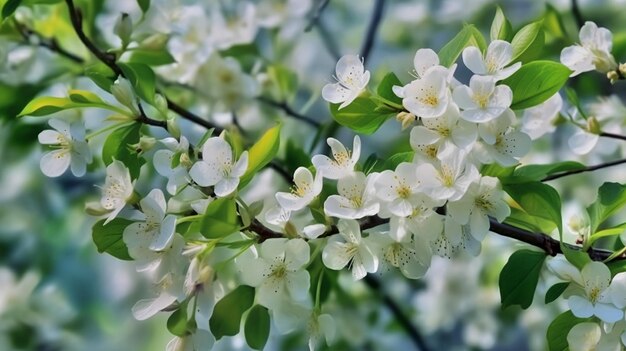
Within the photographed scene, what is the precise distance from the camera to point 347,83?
0.61 meters

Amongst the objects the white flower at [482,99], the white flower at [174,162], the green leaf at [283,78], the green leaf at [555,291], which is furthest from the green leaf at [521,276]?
the green leaf at [283,78]

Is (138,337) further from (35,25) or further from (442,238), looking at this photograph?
(442,238)

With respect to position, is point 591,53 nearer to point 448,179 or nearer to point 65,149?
point 448,179

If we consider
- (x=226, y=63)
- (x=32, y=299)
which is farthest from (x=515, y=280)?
(x=32, y=299)

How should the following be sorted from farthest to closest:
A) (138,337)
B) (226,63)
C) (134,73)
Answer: (138,337)
(226,63)
(134,73)

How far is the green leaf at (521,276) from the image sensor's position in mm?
617

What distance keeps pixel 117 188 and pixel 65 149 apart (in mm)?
65

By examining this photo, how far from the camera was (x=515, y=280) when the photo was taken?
620 mm

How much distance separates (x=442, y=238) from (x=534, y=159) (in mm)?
592

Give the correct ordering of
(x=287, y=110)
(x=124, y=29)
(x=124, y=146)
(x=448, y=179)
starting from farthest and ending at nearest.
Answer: (x=287, y=110) < (x=124, y=29) < (x=124, y=146) < (x=448, y=179)

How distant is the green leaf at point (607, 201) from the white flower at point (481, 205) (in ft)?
0.29

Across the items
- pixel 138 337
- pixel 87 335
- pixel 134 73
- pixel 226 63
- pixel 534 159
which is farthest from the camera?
pixel 138 337

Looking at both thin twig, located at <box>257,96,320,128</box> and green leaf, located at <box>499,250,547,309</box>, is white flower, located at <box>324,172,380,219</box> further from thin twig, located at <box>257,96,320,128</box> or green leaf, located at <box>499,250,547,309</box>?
thin twig, located at <box>257,96,320,128</box>

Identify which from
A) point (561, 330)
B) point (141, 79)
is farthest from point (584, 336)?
point (141, 79)
